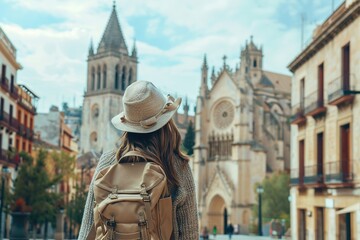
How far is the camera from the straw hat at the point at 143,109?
3.06 metres

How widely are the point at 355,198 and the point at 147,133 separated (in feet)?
62.2

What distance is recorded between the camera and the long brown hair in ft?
10.1

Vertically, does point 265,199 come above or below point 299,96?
below

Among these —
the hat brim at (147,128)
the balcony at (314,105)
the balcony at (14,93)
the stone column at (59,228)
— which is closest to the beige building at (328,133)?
the balcony at (314,105)

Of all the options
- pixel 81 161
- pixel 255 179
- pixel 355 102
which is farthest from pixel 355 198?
pixel 81 161

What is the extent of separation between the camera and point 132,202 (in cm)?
281

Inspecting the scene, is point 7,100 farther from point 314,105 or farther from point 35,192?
point 314,105

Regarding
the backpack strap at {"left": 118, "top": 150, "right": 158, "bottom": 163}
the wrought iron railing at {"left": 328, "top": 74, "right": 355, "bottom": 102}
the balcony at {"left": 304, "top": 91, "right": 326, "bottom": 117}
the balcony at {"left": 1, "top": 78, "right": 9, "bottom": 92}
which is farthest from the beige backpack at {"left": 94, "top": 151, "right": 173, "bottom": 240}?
the balcony at {"left": 1, "top": 78, "right": 9, "bottom": 92}

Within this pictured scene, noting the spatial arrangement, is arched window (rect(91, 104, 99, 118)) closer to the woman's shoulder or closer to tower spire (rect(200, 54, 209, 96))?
tower spire (rect(200, 54, 209, 96))

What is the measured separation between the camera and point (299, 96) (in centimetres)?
2919

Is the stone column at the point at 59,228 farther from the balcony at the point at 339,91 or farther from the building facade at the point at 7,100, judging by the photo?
the balcony at the point at 339,91

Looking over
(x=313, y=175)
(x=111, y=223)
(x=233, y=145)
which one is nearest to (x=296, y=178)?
(x=313, y=175)

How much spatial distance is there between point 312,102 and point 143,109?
2402 centimetres

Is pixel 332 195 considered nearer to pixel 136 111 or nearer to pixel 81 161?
pixel 136 111
